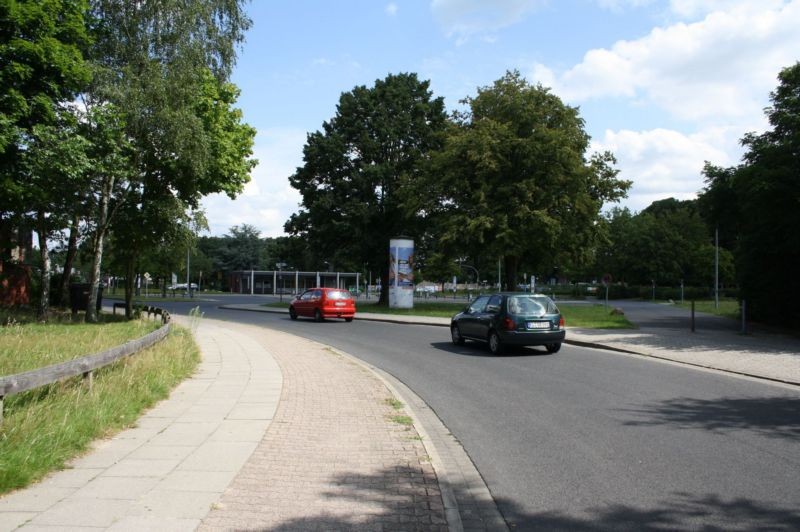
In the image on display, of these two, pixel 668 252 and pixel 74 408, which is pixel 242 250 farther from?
pixel 74 408

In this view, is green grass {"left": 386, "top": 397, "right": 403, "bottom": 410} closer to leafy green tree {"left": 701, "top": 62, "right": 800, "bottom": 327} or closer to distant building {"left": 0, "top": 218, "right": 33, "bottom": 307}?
leafy green tree {"left": 701, "top": 62, "right": 800, "bottom": 327}

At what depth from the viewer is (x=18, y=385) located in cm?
560

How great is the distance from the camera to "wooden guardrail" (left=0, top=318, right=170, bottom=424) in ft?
18.0

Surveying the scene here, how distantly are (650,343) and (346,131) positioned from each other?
90.3ft

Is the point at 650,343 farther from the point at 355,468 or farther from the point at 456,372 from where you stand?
the point at 355,468

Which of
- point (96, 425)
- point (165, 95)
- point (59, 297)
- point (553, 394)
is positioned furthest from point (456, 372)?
point (59, 297)

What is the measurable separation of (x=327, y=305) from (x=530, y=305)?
46.6ft

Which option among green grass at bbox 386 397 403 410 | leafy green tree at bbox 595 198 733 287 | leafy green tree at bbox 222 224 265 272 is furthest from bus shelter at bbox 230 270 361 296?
green grass at bbox 386 397 403 410

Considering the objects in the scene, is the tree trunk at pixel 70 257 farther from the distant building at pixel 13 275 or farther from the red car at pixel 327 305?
the red car at pixel 327 305

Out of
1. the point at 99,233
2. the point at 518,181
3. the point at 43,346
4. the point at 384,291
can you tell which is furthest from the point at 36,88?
the point at 384,291

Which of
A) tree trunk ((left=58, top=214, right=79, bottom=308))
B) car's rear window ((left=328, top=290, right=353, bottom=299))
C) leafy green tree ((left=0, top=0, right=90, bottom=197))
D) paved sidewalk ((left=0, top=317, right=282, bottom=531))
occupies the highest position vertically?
leafy green tree ((left=0, top=0, right=90, bottom=197))

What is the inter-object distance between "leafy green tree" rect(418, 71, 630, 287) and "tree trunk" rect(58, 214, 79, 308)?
1796 centimetres

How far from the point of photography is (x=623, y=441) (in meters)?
6.44

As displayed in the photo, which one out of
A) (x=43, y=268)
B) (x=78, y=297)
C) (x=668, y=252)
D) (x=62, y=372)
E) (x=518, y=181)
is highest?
(x=518, y=181)
